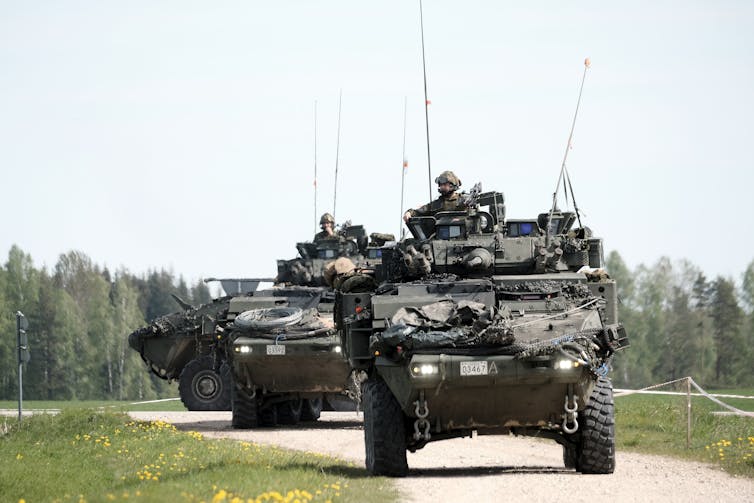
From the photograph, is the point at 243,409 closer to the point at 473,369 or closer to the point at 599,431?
the point at 599,431

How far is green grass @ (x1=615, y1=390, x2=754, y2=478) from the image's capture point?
62.3 feet

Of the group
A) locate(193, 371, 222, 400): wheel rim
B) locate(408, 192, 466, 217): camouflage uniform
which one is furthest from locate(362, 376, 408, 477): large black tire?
locate(193, 371, 222, 400): wheel rim

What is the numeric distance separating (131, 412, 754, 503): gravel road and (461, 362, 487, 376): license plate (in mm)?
1155

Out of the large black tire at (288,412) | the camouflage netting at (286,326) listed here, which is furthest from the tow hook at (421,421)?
the large black tire at (288,412)

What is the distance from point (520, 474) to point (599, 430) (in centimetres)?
108

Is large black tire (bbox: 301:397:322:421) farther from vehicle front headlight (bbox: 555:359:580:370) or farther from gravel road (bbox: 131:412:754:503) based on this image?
vehicle front headlight (bbox: 555:359:580:370)

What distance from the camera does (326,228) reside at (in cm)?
3309

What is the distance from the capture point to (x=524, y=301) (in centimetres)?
1706

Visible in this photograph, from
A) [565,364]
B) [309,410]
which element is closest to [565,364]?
[565,364]

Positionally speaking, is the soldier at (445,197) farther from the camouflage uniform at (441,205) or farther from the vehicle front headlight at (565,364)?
the vehicle front headlight at (565,364)

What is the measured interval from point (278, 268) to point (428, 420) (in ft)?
54.1

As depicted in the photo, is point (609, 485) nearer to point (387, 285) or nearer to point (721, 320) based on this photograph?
point (387, 285)

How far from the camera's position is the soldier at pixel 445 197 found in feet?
69.3

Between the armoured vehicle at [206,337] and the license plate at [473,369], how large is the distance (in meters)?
15.0
